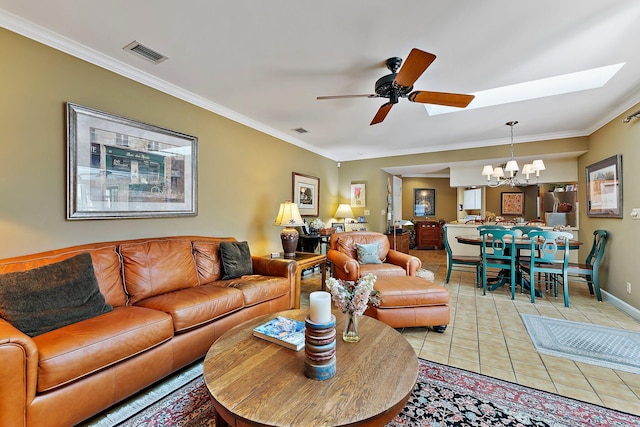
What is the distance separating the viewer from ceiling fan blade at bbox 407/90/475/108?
2369mm

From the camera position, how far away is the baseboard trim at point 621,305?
313 centimetres

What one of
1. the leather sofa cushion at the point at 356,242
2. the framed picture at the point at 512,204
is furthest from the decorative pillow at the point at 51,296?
the framed picture at the point at 512,204

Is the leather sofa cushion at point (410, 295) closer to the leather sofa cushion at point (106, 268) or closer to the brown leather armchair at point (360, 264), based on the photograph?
the brown leather armchair at point (360, 264)

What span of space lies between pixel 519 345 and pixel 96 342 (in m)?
3.26

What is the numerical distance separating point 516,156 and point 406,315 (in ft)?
13.7

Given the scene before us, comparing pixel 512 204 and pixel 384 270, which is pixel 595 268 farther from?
pixel 512 204

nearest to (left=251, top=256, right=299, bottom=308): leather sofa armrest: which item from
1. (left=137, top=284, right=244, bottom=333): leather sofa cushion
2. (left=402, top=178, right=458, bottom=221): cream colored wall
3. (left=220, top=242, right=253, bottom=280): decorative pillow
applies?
(left=220, top=242, right=253, bottom=280): decorative pillow

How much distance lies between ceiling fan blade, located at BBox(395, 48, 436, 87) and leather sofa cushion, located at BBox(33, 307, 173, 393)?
8.28 ft

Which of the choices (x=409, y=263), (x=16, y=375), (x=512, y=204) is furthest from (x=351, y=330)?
(x=512, y=204)

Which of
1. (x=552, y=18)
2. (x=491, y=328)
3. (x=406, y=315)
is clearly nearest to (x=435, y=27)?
(x=552, y=18)

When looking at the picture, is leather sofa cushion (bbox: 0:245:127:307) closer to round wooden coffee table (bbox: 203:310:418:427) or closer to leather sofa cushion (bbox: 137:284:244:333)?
leather sofa cushion (bbox: 137:284:244:333)

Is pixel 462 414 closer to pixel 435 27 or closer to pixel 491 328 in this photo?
pixel 491 328

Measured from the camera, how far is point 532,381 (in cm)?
197

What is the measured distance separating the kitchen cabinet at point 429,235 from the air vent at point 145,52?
8.18 m
